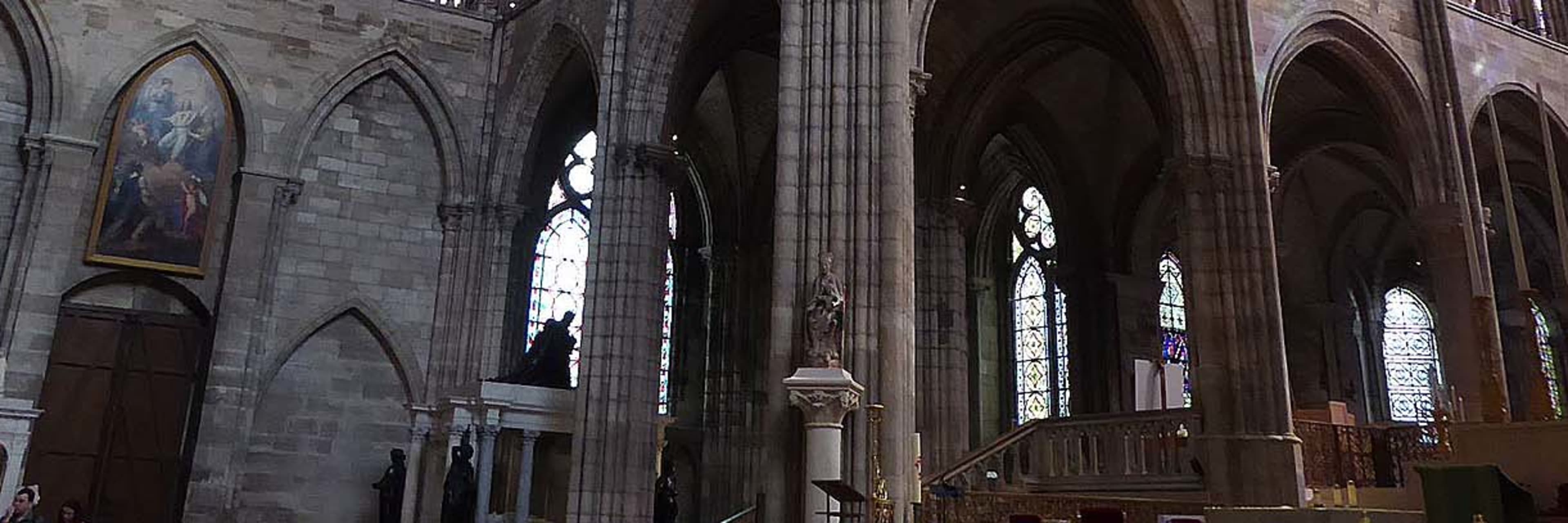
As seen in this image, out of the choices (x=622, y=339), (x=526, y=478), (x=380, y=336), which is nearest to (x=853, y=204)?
(x=622, y=339)

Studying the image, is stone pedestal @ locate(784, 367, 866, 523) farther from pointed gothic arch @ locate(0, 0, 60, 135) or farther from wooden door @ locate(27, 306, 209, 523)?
pointed gothic arch @ locate(0, 0, 60, 135)

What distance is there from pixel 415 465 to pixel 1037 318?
13.9 metres

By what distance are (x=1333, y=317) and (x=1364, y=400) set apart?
183 centimetres

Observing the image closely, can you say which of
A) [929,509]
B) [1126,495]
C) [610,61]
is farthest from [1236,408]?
[610,61]

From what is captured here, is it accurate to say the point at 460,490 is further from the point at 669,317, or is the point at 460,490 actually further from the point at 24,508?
the point at 669,317

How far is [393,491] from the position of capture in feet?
53.7

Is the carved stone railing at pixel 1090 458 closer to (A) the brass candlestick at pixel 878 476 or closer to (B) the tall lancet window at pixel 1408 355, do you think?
(A) the brass candlestick at pixel 878 476

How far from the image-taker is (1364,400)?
77.8ft

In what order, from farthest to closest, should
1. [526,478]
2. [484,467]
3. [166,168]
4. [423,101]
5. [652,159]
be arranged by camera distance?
[423,101] < [166,168] < [652,159] < [526,478] < [484,467]

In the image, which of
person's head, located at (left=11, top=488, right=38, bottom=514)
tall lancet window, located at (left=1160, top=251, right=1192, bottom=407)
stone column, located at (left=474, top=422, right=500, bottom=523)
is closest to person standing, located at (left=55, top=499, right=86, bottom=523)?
person's head, located at (left=11, top=488, right=38, bottom=514)

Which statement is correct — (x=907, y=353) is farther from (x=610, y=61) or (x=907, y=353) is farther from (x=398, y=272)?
(x=398, y=272)

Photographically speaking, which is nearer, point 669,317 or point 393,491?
point 393,491

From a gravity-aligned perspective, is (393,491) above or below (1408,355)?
below

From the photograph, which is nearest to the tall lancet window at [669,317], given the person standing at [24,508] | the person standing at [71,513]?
the person standing at [71,513]
